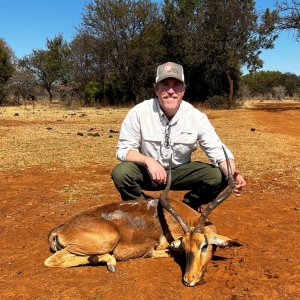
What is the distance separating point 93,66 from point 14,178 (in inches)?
1102

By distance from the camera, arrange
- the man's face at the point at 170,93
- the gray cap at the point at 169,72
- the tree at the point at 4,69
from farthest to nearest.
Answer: the tree at the point at 4,69, the man's face at the point at 170,93, the gray cap at the point at 169,72

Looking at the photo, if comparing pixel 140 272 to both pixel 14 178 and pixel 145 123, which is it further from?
pixel 14 178

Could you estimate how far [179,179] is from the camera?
554 centimetres

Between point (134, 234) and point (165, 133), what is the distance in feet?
4.29

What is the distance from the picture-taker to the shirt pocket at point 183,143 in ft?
17.3

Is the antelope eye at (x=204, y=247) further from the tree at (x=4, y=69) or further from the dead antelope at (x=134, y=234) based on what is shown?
the tree at (x=4, y=69)

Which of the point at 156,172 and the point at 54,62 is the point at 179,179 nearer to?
the point at 156,172

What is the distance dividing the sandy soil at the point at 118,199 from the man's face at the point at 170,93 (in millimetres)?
1793

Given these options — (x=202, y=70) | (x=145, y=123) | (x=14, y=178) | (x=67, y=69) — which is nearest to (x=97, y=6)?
(x=202, y=70)

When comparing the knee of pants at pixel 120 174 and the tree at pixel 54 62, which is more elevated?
the tree at pixel 54 62

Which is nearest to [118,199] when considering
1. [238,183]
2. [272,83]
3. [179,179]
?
[179,179]

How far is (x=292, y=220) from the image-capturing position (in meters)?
5.88

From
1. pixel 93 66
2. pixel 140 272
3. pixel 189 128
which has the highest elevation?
pixel 93 66

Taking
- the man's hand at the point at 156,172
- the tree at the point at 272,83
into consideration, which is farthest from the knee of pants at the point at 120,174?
the tree at the point at 272,83
